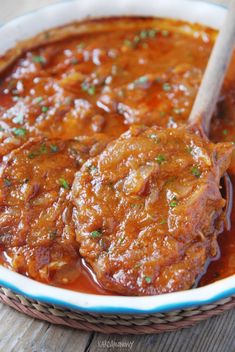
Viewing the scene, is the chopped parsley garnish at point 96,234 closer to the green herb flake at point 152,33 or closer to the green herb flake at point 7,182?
→ the green herb flake at point 7,182

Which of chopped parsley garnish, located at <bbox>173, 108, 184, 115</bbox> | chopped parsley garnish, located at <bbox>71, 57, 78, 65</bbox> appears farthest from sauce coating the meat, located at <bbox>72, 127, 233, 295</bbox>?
chopped parsley garnish, located at <bbox>71, 57, 78, 65</bbox>

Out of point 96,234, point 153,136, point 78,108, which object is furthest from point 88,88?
point 96,234

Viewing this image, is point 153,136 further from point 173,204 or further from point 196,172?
point 173,204

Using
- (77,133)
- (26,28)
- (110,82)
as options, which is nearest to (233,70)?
(110,82)

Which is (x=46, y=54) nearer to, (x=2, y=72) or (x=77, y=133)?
(x=2, y=72)

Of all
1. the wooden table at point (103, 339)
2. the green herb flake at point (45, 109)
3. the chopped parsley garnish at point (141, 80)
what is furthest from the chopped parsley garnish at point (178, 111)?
the wooden table at point (103, 339)
